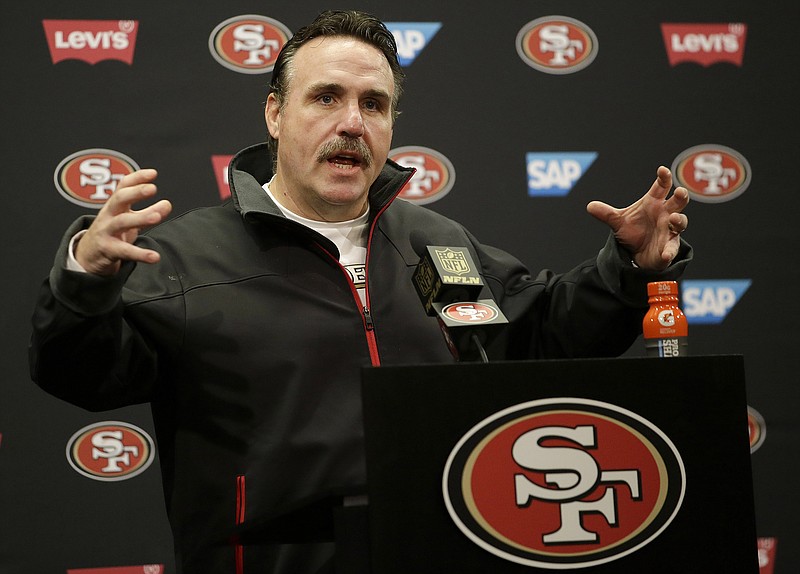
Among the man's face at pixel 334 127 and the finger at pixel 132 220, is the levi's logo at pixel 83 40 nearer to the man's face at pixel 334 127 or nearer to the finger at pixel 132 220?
the man's face at pixel 334 127

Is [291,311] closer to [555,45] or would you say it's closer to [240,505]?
[240,505]

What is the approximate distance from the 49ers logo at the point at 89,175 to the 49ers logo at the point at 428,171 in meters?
0.67

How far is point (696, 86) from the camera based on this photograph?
2.39 metres

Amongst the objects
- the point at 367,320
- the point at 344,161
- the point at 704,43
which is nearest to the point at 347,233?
the point at 344,161

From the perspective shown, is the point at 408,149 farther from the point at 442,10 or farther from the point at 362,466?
the point at 362,466

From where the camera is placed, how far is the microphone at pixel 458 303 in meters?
1.10

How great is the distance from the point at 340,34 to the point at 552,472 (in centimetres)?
110

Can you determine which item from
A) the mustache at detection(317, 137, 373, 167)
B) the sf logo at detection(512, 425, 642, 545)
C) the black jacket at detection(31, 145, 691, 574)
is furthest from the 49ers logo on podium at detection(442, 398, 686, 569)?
the mustache at detection(317, 137, 373, 167)

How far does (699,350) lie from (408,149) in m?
0.91

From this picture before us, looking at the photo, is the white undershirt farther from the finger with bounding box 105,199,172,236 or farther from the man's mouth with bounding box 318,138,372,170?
the finger with bounding box 105,199,172,236

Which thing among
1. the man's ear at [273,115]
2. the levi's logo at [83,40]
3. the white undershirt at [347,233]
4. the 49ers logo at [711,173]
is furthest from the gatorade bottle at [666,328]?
the levi's logo at [83,40]

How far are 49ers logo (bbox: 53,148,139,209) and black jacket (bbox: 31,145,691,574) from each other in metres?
0.56

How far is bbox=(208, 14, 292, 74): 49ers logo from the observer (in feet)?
7.26

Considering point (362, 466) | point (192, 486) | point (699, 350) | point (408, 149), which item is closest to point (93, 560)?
point (192, 486)
